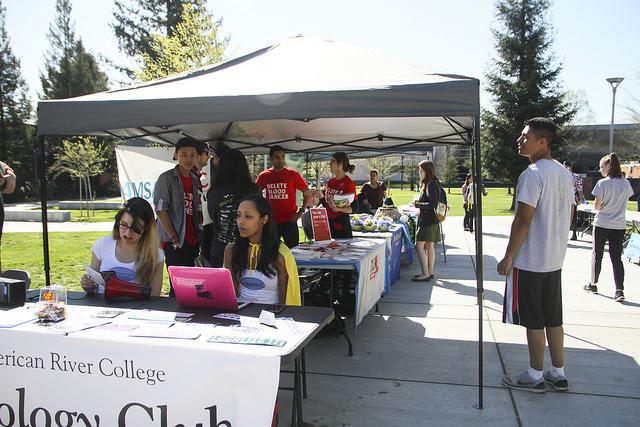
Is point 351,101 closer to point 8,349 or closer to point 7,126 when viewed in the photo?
point 8,349

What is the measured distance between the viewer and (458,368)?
392cm

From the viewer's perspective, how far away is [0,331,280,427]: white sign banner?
198 centimetres

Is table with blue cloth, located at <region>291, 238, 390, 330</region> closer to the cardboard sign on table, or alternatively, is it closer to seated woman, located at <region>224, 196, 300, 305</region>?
the cardboard sign on table

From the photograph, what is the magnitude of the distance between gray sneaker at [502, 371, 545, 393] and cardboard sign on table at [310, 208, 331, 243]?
8.04 feet

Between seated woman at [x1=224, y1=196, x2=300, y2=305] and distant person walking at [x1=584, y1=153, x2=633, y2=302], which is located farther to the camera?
distant person walking at [x1=584, y1=153, x2=633, y2=302]

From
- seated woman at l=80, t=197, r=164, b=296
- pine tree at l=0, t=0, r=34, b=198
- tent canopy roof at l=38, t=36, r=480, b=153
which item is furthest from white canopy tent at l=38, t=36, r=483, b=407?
pine tree at l=0, t=0, r=34, b=198

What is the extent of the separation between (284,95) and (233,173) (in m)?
1.25

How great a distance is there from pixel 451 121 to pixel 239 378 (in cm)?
431

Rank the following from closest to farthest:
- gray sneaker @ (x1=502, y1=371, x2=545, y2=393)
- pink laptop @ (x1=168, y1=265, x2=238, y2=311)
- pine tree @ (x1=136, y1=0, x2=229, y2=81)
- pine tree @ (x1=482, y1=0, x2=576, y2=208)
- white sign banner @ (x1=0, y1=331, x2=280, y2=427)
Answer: white sign banner @ (x1=0, y1=331, x2=280, y2=427) < pink laptop @ (x1=168, y1=265, x2=238, y2=311) < gray sneaker @ (x1=502, y1=371, x2=545, y2=393) < pine tree @ (x1=136, y1=0, x2=229, y2=81) < pine tree @ (x1=482, y1=0, x2=576, y2=208)

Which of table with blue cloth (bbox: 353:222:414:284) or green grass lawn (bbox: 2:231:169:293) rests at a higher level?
table with blue cloth (bbox: 353:222:414:284)

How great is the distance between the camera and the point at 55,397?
216 centimetres

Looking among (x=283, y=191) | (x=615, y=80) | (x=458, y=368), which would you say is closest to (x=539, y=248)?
(x=458, y=368)

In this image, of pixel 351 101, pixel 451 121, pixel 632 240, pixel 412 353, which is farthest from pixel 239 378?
pixel 632 240

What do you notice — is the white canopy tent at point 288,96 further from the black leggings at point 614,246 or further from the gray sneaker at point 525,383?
the black leggings at point 614,246
